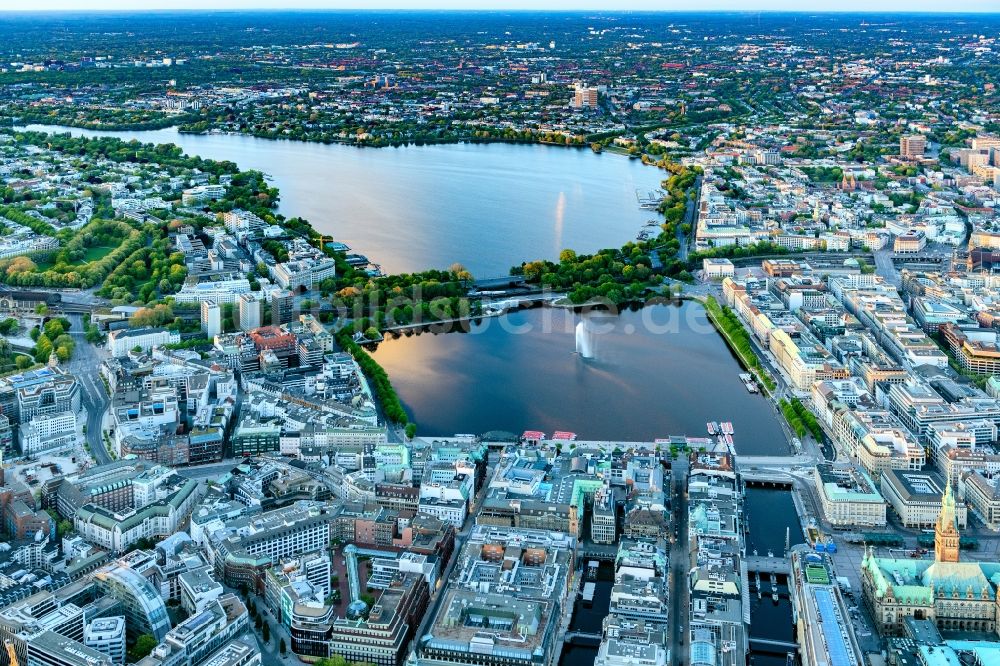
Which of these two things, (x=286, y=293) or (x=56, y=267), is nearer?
(x=286, y=293)

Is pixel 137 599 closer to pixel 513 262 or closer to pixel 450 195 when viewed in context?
pixel 513 262

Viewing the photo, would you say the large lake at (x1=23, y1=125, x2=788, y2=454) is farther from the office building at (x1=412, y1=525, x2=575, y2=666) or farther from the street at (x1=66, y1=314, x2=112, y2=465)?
the street at (x1=66, y1=314, x2=112, y2=465)

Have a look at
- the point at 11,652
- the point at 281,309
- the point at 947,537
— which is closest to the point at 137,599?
the point at 11,652

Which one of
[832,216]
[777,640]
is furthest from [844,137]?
[777,640]

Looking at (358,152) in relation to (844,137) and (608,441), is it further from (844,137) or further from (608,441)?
(608,441)

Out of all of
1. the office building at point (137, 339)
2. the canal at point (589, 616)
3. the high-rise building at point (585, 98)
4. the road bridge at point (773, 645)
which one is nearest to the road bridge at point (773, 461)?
the canal at point (589, 616)

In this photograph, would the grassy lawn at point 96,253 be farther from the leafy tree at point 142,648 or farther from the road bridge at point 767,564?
the road bridge at point 767,564
